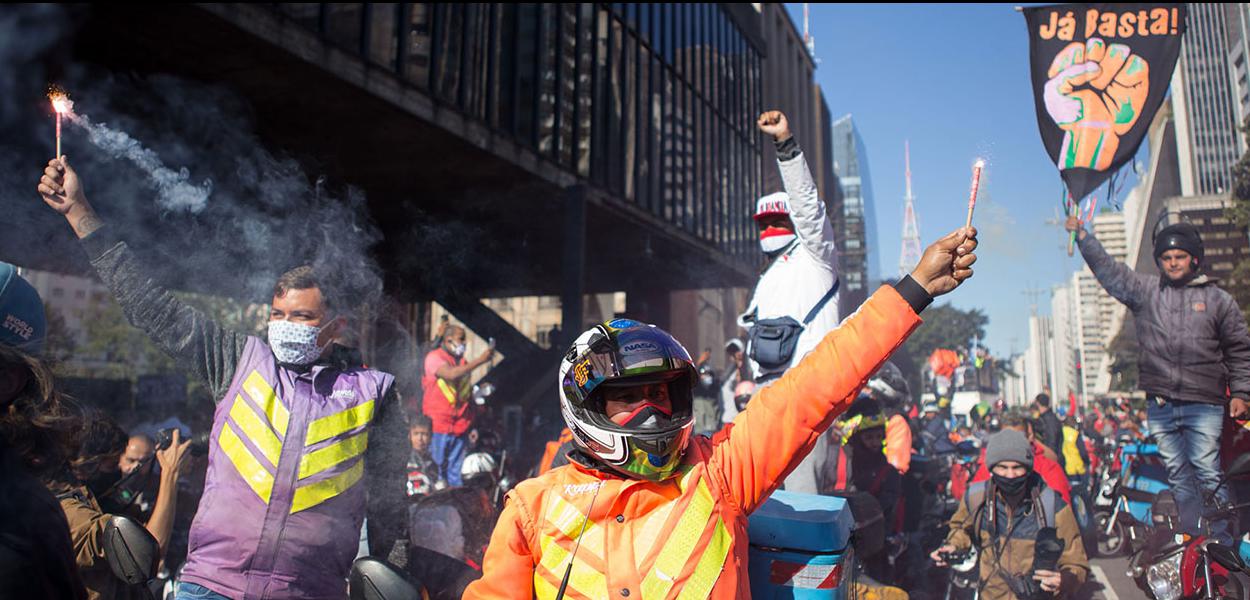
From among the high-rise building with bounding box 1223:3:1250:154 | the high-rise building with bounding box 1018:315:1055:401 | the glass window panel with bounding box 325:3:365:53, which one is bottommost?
the high-rise building with bounding box 1018:315:1055:401

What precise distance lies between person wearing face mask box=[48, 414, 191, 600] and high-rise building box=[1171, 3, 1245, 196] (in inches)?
2763

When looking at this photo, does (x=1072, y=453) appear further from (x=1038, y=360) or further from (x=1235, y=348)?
(x=1038, y=360)

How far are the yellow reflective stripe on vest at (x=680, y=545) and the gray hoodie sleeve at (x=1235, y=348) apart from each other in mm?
3959

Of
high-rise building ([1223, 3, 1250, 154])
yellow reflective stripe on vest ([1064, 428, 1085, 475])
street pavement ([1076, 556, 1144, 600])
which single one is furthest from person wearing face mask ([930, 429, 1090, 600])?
high-rise building ([1223, 3, 1250, 154])

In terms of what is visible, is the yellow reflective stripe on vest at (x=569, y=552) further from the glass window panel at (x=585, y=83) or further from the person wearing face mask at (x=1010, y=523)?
the glass window panel at (x=585, y=83)

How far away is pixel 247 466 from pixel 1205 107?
83817 millimetres

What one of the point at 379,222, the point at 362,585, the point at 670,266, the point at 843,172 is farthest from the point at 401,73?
the point at 843,172

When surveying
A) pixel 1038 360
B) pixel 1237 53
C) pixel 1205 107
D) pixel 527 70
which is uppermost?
pixel 1205 107

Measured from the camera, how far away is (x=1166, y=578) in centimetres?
413

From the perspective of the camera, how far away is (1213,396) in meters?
4.59

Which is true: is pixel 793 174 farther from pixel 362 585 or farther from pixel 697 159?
pixel 697 159

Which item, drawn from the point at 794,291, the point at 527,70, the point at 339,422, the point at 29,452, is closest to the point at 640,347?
Answer: the point at 339,422

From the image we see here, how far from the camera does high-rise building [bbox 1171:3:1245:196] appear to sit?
6084 cm

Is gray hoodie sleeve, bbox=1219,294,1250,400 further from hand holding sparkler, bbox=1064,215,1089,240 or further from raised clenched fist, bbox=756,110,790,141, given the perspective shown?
raised clenched fist, bbox=756,110,790,141
